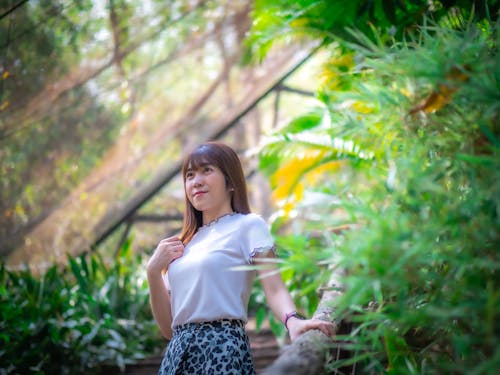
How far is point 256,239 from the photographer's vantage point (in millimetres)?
1577

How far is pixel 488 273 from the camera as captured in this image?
3.37 feet

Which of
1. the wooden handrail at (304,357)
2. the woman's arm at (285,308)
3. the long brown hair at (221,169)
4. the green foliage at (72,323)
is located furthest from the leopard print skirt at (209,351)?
the green foliage at (72,323)

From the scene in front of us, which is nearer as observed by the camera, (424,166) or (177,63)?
(424,166)

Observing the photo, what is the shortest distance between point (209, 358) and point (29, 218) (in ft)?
9.52

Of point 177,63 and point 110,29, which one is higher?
point 110,29

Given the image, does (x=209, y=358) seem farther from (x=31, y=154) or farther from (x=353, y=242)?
(x=31, y=154)

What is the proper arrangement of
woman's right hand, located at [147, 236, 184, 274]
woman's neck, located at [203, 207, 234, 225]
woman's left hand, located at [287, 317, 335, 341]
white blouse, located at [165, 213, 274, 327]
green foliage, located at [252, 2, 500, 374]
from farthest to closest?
woman's neck, located at [203, 207, 234, 225]
woman's right hand, located at [147, 236, 184, 274]
white blouse, located at [165, 213, 274, 327]
woman's left hand, located at [287, 317, 335, 341]
green foliage, located at [252, 2, 500, 374]

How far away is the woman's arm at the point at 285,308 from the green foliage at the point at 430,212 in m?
0.12

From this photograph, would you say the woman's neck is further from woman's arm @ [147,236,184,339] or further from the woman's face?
woman's arm @ [147,236,184,339]

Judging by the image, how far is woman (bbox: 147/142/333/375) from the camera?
149 cm


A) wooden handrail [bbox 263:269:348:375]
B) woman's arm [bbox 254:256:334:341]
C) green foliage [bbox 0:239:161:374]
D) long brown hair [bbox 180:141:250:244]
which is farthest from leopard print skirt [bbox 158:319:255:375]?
green foliage [bbox 0:239:161:374]

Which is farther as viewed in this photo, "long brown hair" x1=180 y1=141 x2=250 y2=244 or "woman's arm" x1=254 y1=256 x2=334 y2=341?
"long brown hair" x1=180 y1=141 x2=250 y2=244

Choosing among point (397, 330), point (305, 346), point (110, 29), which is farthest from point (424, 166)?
point (110, 29)

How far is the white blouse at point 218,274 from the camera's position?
4.96ft
